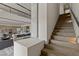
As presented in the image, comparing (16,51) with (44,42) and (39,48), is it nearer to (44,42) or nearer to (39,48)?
(39,48)

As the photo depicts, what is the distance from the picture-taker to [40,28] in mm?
2740

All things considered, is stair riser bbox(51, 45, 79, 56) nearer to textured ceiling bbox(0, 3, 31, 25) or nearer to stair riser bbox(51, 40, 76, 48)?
stair riser bbox(51, 40, 76, 48)

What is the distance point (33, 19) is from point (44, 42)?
2.56 feet

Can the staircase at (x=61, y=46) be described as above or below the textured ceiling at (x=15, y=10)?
below

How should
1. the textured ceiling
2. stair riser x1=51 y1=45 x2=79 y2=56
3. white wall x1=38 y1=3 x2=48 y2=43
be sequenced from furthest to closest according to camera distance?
the textured ceiling, white wall x1=38 y1=3 x2=48 y2=43, stair riser x1=51 y1=45 x2=79 y2=56

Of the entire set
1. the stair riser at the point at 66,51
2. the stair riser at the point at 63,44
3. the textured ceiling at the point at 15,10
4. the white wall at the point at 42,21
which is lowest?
the stair riser at the point at 66,51

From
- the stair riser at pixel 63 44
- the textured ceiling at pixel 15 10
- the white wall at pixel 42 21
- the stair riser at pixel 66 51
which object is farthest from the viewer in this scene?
the textured ceiling at pixel 15 10

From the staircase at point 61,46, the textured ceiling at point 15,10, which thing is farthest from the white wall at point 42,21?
the textured ceiling at point 15,10

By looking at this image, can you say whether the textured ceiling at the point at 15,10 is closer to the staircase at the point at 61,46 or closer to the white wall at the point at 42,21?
the white wall at the point at 42,21

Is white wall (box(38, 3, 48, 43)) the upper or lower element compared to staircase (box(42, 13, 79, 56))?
upper

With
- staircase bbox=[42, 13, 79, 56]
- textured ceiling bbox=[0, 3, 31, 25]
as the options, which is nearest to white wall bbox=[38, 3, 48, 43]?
staircase bbox=[42, 13, 79, 56]

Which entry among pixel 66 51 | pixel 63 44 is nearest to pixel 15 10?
pixel 63 44

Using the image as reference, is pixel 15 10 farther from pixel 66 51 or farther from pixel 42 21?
pixel 66 51

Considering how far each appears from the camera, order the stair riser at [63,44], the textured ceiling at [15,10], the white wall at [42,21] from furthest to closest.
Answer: the textured ceiling at [15,10] < the white wall at [42,21] < the stair riser at [63,44]
